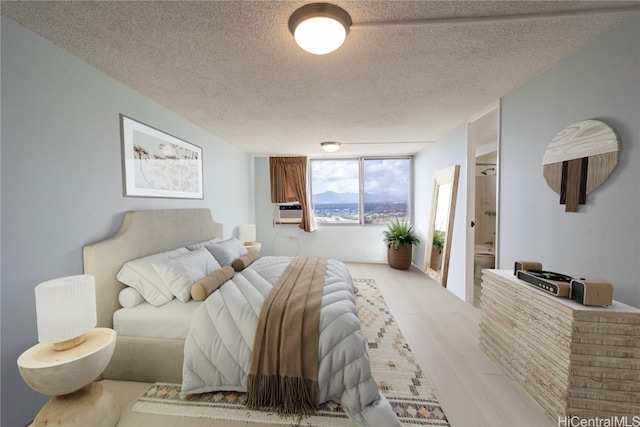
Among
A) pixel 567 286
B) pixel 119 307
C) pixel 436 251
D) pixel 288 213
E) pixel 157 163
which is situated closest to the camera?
pixel 567 286

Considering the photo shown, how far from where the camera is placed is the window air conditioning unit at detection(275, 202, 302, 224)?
16.9 feet

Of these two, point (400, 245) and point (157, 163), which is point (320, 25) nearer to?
point (157, 163)

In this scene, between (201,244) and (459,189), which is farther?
(459,189)

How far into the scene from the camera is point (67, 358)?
1.21 metres

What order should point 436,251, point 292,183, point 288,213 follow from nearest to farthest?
point 436,251, point 292,183, point 288,213

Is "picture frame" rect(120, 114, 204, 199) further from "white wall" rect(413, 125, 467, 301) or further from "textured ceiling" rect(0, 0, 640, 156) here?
"white wall" rect(413, 125, 467, 301)

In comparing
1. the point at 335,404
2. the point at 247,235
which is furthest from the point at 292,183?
the point at 335,404

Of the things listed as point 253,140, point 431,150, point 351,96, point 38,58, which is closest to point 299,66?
point 351,96

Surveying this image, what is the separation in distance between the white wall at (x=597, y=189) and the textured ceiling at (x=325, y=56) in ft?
0.49

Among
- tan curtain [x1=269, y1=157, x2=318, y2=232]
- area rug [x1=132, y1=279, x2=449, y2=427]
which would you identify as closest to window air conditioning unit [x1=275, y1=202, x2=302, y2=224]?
tan curtain [x1=269, y1=157, x2=318, y2=232]

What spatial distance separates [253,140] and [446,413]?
385cm

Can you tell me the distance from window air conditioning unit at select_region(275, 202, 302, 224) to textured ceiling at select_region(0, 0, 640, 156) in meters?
2.67

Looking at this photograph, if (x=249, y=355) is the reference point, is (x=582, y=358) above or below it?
above

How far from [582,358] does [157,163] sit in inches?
139
